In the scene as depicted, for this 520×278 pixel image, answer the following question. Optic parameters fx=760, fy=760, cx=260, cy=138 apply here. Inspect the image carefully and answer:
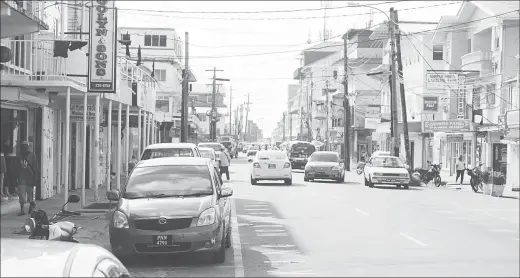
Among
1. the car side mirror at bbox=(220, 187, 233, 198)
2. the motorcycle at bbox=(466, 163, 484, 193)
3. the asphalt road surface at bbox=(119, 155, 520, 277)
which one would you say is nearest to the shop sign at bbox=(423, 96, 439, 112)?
the motorcycle at bbox=(466, 163, 484, 193)

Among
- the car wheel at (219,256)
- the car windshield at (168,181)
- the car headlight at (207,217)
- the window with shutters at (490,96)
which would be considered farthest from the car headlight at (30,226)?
the window with shutters at (490,96)

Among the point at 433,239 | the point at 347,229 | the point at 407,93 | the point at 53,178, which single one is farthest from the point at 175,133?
the point at 433,239

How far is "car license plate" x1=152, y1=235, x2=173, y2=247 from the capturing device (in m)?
11.0

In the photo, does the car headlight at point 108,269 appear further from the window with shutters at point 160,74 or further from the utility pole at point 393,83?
the window with shutters at point 160,74

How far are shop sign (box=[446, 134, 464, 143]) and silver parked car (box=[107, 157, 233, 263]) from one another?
40.5 meters

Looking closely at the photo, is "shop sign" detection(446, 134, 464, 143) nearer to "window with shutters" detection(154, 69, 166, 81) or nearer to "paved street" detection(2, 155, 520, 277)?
"paved street" detection(2, 155, 520, 277)

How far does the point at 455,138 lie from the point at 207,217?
42739 millimetres

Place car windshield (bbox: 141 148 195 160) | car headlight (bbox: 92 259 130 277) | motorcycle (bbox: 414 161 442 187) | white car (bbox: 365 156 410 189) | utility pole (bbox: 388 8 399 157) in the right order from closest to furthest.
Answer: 1. car headlight (bbox: 92 259 130 277)
2. car windshield (bbox: 141 148 195 160)
3. white car (bbox: 365 156 410 189)
4. motorcycle (bbox: 414 161 442 187)
5. utility pole (bbox: 388 8 399 157)

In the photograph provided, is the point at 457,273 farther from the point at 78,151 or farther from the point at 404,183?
the point at 404,183

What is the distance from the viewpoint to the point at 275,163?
1339 inches

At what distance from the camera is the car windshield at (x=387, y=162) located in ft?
112

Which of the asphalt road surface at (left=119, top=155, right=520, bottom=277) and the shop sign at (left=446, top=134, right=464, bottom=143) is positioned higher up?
the shop sign at (left=446, top=134, right=464, bottom=143)

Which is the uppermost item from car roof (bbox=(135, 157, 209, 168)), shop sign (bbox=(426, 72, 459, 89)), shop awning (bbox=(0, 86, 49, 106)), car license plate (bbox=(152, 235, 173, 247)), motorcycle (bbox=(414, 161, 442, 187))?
shop sign (bbox=(426, 72, 459, 89))

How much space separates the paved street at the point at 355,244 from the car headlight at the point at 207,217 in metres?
0.64
